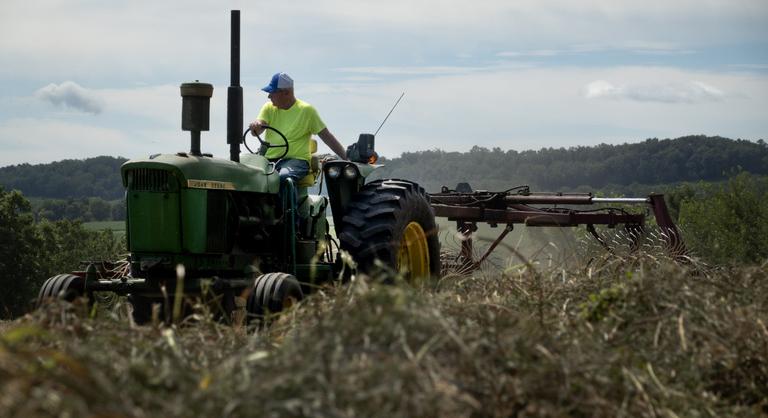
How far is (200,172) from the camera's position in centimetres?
823

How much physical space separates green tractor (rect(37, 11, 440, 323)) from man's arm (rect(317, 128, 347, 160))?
0.18m

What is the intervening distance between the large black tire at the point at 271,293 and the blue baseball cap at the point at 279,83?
2.20 m

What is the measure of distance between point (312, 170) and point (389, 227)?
3.23 ft

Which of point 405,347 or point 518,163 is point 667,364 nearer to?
point 405,347

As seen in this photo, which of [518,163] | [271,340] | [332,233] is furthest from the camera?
[518,163]

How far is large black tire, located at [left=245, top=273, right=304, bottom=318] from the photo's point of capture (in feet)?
24.2

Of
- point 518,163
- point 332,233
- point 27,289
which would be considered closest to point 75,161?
point 518,163

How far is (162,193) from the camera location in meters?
8.21

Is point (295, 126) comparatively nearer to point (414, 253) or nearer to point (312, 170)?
point (312, 170)

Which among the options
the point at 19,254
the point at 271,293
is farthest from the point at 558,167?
the point at 271,293

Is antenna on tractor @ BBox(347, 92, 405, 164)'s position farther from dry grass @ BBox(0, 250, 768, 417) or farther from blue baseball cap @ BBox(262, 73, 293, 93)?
dry grass @ BBox(0, 250, 768, 417)

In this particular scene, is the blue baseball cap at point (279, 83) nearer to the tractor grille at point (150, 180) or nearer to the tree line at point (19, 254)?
the tractor grille at point (150, 180)

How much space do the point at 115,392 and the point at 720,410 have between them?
2604 mm

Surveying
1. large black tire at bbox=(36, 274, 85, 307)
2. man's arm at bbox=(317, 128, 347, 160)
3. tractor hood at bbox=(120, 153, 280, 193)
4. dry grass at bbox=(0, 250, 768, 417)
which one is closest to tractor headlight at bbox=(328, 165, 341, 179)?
man's arm at bbox=(317, 128, 347, 160)
